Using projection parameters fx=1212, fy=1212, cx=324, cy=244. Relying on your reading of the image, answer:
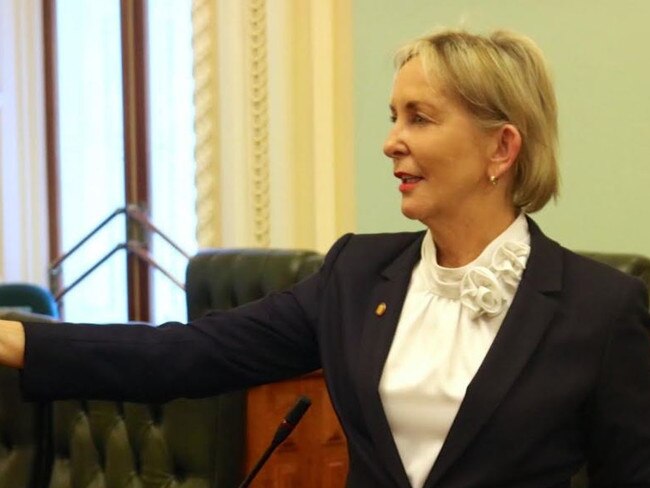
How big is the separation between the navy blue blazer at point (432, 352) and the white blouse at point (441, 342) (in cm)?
3

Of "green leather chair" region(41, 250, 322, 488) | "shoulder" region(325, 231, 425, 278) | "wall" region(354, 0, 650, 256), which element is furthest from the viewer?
"wall" region(354, 0, 650, 256)

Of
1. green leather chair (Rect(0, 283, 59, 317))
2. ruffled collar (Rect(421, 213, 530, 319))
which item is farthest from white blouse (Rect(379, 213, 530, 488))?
green leather chair (Rect(0, 283, 59, 317))

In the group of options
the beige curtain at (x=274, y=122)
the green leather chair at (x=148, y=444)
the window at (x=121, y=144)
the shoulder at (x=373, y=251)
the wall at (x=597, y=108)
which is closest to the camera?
the shoulder at (x=373, y=251)

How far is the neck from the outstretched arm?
28.5 inches

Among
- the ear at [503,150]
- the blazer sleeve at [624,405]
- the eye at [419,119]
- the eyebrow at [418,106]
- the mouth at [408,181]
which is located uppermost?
the eyebrow at [418,106]

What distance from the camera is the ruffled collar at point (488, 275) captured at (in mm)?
2000

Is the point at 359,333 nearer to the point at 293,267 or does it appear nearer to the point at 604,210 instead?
the point at 293,267

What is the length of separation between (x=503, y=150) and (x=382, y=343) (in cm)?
39

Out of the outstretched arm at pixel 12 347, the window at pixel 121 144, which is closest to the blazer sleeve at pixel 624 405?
the outstretched arm at pixel 12 347

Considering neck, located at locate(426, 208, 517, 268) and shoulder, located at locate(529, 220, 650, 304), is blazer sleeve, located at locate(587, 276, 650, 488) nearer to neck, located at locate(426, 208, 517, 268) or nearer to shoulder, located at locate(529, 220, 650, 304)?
shoulder, located at locate(529, 220, 650, 304)

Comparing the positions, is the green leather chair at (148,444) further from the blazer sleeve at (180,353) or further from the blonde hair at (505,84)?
the blonde hair at (505,84)

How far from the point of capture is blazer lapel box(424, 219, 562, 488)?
1.91 m

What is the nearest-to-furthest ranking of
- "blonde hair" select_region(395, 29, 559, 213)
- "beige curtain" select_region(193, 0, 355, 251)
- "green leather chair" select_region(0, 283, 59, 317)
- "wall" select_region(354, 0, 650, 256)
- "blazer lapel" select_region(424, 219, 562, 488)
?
"blazer lapel" select_region(424, 219, 562, 488) < "blonde hair" select_region(395, 29, 559, 213) < "wall" select_region(354, 0, 650, 256) < "beige curtain" select_region(193, 0, 355, 251) < "green leather chair" select_region(0, 283, 59, 317)

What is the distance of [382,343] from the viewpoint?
204cm
